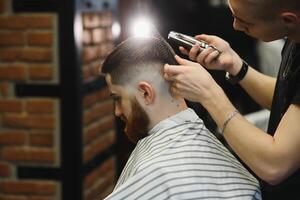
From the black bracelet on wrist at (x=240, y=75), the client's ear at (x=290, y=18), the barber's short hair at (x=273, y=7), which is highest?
the barber's short hair at (x=273, y=7)

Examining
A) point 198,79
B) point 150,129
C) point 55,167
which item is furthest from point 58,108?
point 198,79

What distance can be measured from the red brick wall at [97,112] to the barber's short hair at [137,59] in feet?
3.70

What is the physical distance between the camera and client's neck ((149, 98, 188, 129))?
1.56m

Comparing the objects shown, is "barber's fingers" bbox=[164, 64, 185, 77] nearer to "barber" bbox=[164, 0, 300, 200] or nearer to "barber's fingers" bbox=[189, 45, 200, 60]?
"barber" bbox=[164, 0, 300, 200]

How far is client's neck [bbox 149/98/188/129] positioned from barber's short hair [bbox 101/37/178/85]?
0.26 feet

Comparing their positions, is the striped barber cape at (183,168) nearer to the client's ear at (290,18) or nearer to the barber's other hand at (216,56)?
the barber's other hand at (216,56)

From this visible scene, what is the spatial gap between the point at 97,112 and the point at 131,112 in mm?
1377

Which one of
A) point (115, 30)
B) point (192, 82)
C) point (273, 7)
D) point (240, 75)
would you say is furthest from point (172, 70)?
point (115, 30)

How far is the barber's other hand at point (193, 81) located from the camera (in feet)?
4.75

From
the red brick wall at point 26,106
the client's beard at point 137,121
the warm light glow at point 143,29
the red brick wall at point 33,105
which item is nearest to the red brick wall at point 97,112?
the red brick wall at point 33,105

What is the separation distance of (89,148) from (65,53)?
1.82 feet

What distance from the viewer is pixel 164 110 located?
61.5 inches

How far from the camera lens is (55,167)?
104 inches

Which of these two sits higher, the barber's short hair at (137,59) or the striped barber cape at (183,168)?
the barber's short hair at (137,59)
